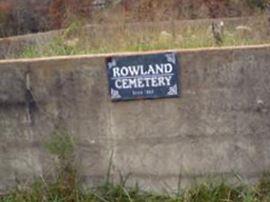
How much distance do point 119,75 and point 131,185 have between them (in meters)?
0.77

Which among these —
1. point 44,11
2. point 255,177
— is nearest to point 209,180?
point 255,177

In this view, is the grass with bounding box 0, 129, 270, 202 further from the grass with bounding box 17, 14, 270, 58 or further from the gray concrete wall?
the grass with bounding box 17, 14, 270, 58

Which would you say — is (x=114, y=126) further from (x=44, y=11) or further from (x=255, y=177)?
(x=44, y=11)

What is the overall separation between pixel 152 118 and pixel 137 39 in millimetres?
2023

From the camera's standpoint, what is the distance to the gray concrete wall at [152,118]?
4.14 meters

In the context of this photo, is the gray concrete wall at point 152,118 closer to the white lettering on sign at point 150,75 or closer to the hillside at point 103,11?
the white lettering on sign at point 150,75

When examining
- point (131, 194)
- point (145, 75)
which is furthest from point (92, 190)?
point (145, 75)

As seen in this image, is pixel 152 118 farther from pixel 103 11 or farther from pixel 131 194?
pixel 103 11

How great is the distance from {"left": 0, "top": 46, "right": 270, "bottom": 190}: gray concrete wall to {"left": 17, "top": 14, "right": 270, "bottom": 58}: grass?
125 centimetres

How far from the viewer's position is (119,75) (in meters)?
4.16

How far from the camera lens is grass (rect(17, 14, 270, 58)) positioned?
221 inches

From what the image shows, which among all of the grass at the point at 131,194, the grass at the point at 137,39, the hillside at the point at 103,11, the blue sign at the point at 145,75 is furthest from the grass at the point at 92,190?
the hillside at the point at 103,11

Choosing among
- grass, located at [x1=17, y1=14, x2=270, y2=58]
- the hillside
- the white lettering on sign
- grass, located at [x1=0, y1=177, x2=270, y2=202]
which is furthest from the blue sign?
the hillside

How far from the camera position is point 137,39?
241 inches
